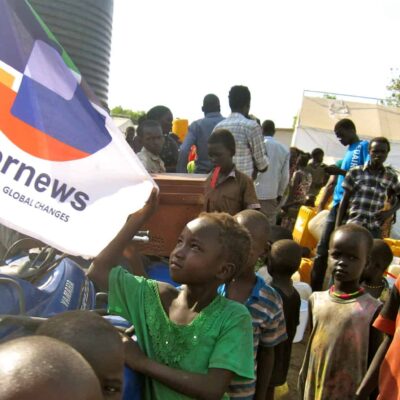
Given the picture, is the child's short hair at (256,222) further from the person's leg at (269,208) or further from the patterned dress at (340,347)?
the person's leg at (269,208)

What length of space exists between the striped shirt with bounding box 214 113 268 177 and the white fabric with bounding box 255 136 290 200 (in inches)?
39.9

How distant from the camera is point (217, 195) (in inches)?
145

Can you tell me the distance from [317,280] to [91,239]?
3.82 m

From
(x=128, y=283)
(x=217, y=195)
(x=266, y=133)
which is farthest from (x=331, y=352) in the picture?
(x=266, y=133)

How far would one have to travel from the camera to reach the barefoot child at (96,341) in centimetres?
123

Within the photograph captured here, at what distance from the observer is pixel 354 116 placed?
15.6m

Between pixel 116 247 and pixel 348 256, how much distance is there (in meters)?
1.29

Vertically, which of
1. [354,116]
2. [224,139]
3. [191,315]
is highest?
[354,116]

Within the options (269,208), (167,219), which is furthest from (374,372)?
(269,208)

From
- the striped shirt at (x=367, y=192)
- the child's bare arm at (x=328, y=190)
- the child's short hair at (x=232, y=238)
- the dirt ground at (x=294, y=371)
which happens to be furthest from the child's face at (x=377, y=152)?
the child's short hair at (x=232, y=238)

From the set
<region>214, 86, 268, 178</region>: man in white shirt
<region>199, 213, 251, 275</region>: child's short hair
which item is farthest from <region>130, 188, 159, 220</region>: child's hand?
<region>214, 86, 268, 178</region>: man in white shirt

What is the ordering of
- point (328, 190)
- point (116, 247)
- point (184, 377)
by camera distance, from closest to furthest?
1. point (184, 377)
2. point (116, 247)
3. point (328, 190)

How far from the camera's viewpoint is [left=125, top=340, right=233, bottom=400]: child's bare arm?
1.56 meters

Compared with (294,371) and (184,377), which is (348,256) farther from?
(294,371)
